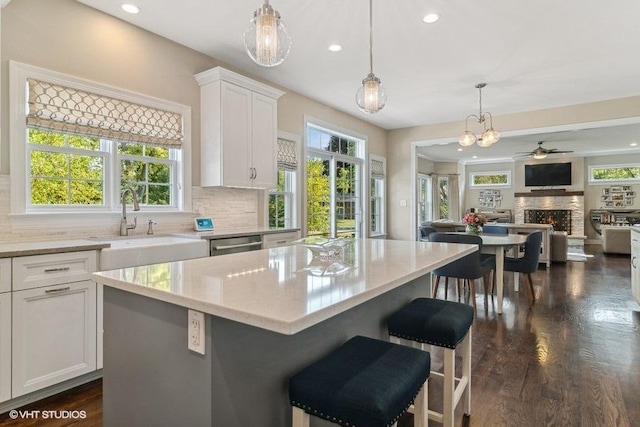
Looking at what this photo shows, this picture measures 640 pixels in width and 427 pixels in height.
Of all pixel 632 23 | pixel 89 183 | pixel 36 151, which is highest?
pixel 632 23

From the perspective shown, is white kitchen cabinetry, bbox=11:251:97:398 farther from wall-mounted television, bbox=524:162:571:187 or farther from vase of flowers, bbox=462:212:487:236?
wall-mounted television, bbox=524:162:571:187

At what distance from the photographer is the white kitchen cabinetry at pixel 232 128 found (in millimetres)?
3504

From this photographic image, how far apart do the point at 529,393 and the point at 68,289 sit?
2934mm

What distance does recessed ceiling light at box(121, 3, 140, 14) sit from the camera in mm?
2822

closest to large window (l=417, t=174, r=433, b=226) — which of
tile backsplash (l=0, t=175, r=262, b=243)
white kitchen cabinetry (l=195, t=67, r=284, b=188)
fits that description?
tile backsplash (l=0, t=175, r=262, b=243)

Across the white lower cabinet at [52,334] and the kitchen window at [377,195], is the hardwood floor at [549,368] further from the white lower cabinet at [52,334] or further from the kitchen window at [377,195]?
the kitchen window at [377,195]

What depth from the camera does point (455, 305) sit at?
6.54 ft

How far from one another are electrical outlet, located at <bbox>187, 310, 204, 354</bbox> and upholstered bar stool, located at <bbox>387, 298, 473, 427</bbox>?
3.56 feet

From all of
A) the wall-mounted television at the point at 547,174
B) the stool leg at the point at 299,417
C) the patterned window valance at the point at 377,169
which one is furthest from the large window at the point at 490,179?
the stool leg at the point at 299,417

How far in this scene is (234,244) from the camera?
324 cm

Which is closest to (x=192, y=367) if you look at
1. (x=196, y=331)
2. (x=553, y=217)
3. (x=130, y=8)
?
(x=196, y=331)

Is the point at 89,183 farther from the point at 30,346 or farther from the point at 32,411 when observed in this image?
the point at 32,411

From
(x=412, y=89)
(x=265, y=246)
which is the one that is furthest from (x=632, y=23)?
(x=265, y=246)

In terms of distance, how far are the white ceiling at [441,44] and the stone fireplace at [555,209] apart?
6676 mm
